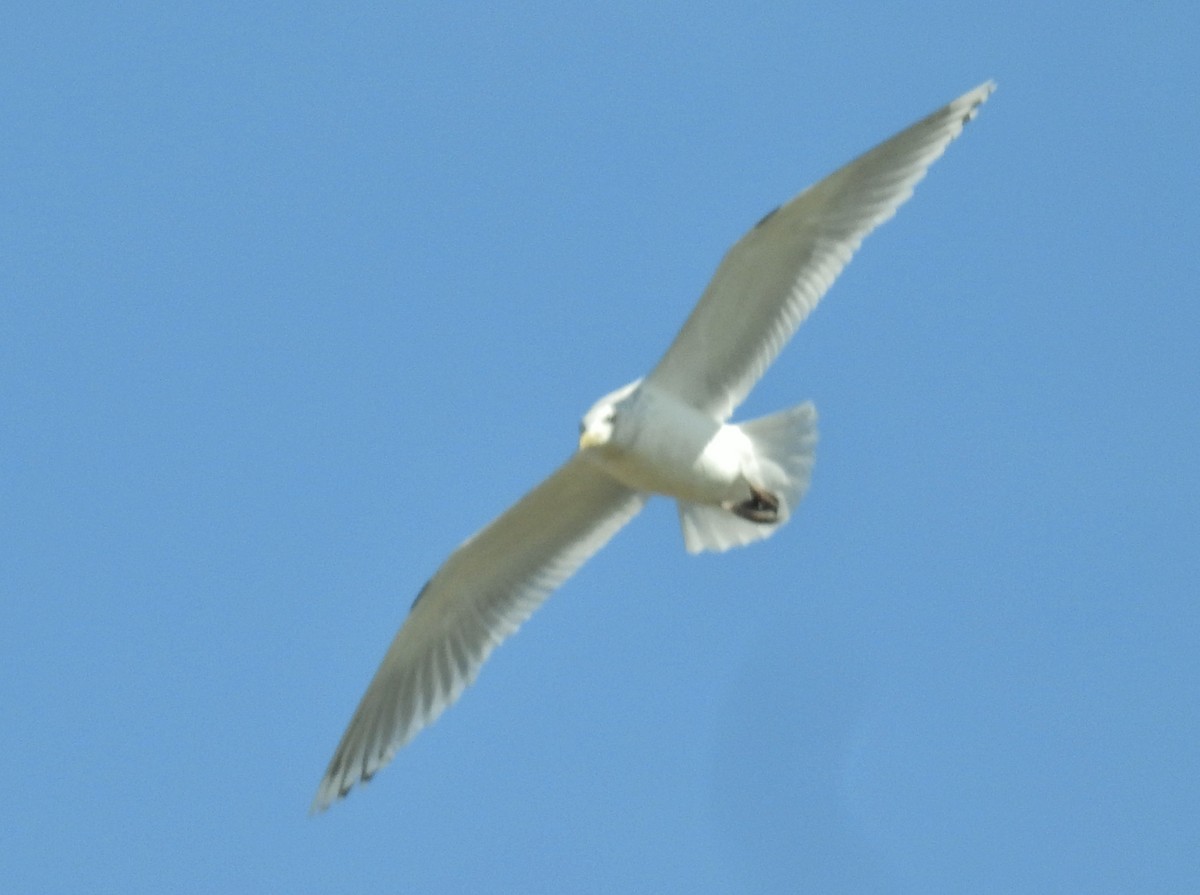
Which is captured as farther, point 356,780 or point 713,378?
point 356,780

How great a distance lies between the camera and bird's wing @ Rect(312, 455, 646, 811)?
356 inches

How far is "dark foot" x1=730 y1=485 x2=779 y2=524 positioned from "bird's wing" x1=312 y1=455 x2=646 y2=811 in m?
0.63

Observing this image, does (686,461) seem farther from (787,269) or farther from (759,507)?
(787,269)

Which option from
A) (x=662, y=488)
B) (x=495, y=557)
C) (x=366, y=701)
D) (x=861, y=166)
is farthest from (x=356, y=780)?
(x=861, y=166)

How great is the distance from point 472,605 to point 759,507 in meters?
1.46

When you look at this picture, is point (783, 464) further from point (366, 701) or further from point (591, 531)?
point (366, 701)

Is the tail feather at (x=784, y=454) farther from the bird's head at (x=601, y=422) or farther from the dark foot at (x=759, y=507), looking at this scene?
the bird's head at (x=601, y=422)

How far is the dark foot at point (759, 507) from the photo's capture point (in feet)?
28.3

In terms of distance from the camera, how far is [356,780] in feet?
30.6

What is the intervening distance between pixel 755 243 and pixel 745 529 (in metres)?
1.29

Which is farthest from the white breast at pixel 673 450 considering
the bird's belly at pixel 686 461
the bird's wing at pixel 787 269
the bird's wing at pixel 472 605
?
the bird's wing at pixel 472 605

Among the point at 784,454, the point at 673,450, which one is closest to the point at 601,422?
the point at 673,450

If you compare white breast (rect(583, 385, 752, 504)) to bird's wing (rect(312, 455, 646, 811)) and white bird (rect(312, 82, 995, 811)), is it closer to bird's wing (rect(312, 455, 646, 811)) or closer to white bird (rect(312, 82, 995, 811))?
white bird (rect(312, 82, 995, 811))

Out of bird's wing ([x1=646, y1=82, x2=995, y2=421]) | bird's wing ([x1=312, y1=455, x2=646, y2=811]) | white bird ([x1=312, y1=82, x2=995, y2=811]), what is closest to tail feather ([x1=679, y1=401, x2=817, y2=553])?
white bird ([x1=312, y1=82, x2=995, y2=811])
